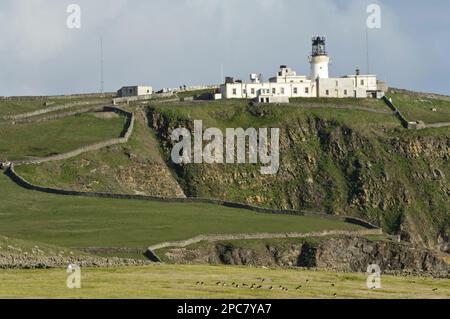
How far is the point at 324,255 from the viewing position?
176 metres

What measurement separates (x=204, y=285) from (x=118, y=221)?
5145cm

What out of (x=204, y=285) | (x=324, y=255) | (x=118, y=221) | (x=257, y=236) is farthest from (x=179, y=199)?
(x=204, y=285)

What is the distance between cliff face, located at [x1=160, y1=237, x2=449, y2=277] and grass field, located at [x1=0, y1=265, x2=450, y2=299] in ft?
82.6

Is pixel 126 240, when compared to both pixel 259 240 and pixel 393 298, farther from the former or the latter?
pixel 393 298

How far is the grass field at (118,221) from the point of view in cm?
16238

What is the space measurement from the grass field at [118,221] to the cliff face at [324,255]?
2803mm

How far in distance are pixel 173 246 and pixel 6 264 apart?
32.4 meters

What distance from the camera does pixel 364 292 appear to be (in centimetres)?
12181

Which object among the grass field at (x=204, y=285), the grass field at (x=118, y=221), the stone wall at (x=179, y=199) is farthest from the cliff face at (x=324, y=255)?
the grass field at (x=204, y=285)

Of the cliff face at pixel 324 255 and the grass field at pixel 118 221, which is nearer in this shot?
the grass field at pixel 118 221

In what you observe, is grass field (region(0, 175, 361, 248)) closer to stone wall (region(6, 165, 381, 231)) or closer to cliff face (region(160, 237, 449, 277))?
stone wall (region(6, 165, 381, 231))

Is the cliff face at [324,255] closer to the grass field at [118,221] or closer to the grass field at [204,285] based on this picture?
the grass field at [118,221]
